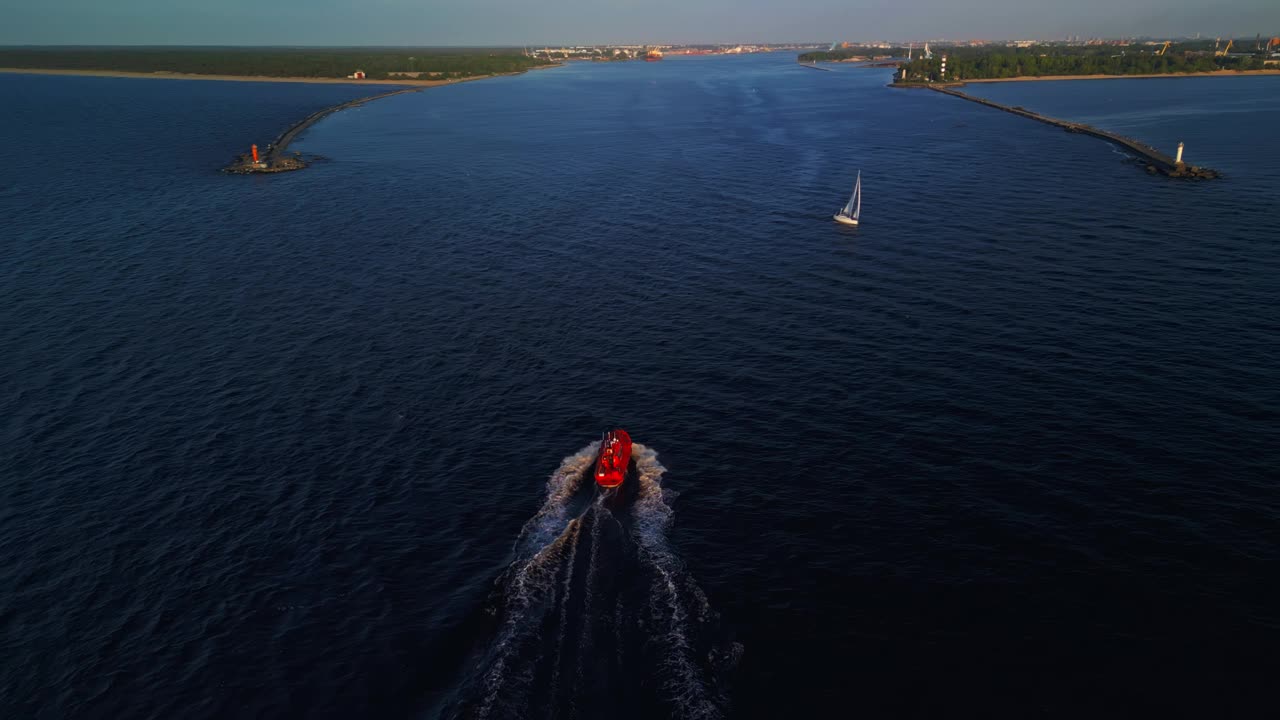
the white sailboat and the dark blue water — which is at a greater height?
Answer: the white sailboat

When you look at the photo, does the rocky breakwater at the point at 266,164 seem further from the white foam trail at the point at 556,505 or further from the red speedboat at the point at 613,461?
the red speedboat at the point at 613,461

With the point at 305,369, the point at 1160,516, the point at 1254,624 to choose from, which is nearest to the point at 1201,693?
the point at 1254,624

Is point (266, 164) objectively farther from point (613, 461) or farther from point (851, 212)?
point (613, 461)

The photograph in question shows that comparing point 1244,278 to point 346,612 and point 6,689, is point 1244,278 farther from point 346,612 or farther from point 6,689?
point 6,689

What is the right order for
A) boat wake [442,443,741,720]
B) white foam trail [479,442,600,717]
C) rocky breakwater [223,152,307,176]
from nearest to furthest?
boat wake [442,443,741,720] < white foam trail [479,442,600,717] < rocky breakwater [223,152,307,176]

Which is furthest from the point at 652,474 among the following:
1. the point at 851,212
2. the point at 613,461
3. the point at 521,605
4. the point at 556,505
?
the point at 851,212

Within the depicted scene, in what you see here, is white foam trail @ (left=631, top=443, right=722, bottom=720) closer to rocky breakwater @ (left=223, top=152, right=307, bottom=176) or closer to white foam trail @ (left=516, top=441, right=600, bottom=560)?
white foam trail @ (left=516, top=441, right=600, bottom=560)

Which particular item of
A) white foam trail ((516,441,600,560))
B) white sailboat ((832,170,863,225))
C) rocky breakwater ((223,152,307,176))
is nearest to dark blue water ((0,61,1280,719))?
white foam trail ((516,441,600,560))
